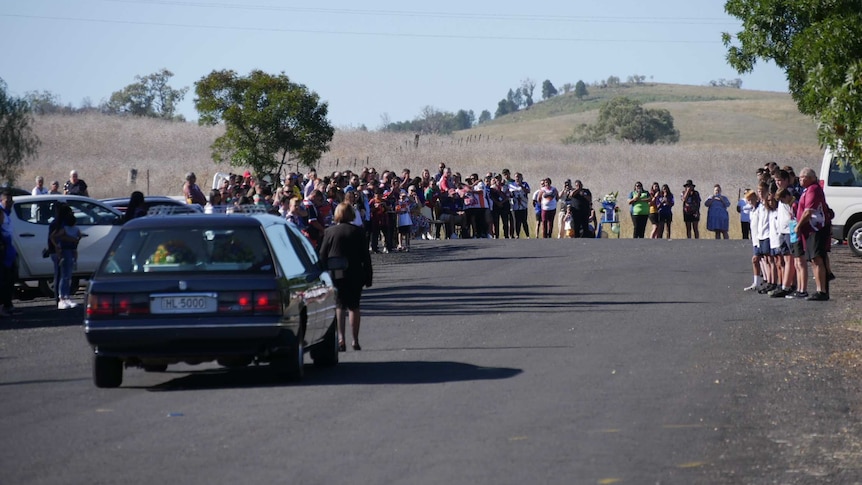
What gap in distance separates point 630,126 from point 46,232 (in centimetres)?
9901

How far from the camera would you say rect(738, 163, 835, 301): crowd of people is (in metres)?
21.2

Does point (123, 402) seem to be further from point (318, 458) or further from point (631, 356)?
point (631, 356)

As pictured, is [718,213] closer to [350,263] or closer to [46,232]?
[46,232]

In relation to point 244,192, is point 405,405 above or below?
below

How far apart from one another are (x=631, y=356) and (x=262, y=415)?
201 inches

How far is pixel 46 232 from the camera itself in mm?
23125

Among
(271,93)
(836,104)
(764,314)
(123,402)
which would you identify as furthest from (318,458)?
(271,93)

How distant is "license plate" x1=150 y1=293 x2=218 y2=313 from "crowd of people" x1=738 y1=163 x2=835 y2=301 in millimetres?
11278

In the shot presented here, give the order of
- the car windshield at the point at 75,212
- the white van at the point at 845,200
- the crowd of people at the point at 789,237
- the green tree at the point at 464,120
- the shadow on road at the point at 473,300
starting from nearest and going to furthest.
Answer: the shadow on road at the point at 473,300, the crowd of people at the point at 789,237, the car windshield at the point at 75,212, the white van at the point at 845,200, the green tree at the point at 464,120

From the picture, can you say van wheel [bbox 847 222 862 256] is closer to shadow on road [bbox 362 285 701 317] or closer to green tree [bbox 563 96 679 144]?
shadow on road [bbox 362 285 701 317]

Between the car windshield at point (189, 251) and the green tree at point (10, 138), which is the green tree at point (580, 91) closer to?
the green tree at point (10, 138)

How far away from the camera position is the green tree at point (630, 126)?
392 ft

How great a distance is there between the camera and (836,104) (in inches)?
664

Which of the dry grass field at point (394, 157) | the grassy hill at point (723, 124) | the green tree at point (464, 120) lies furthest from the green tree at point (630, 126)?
the green tree at point (464, 120)
